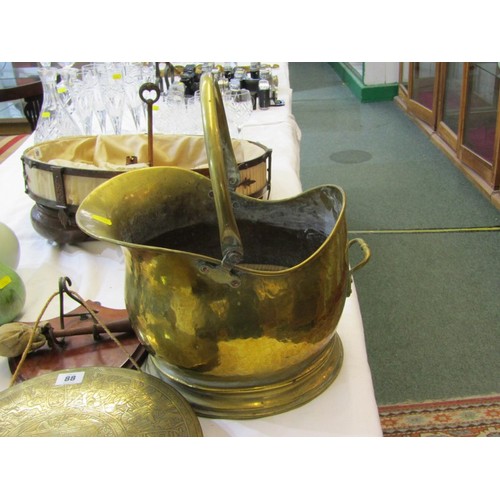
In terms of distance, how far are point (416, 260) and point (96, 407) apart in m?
1.40

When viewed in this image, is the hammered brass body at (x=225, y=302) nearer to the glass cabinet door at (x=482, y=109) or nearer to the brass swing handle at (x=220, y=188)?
the brass swing handle at (x=220, y=188)

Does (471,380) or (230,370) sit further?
(471,380)

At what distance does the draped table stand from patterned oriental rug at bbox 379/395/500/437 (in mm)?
481

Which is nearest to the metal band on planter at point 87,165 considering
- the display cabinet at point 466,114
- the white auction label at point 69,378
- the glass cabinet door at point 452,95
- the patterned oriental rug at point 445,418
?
the white auction label at point 69,378

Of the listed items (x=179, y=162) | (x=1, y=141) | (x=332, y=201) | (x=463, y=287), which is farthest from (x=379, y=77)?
(x=332, y=201)

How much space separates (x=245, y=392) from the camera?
1.85 feet

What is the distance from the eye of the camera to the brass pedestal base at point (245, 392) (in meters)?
0.56

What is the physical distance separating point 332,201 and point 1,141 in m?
1.30

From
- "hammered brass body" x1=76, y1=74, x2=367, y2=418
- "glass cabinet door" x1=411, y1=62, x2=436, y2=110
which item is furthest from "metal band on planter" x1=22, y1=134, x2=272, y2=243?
"glass cabinet door" x1=411, y1=62, x2=436, y2=110

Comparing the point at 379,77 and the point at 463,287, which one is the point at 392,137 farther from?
the point at 463,287

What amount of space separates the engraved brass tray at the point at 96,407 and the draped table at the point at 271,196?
53 mm

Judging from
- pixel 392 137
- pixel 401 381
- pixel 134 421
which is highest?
pixel 134 421

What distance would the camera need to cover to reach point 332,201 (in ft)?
2.08

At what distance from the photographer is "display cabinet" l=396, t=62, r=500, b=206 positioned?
2.08 meters
